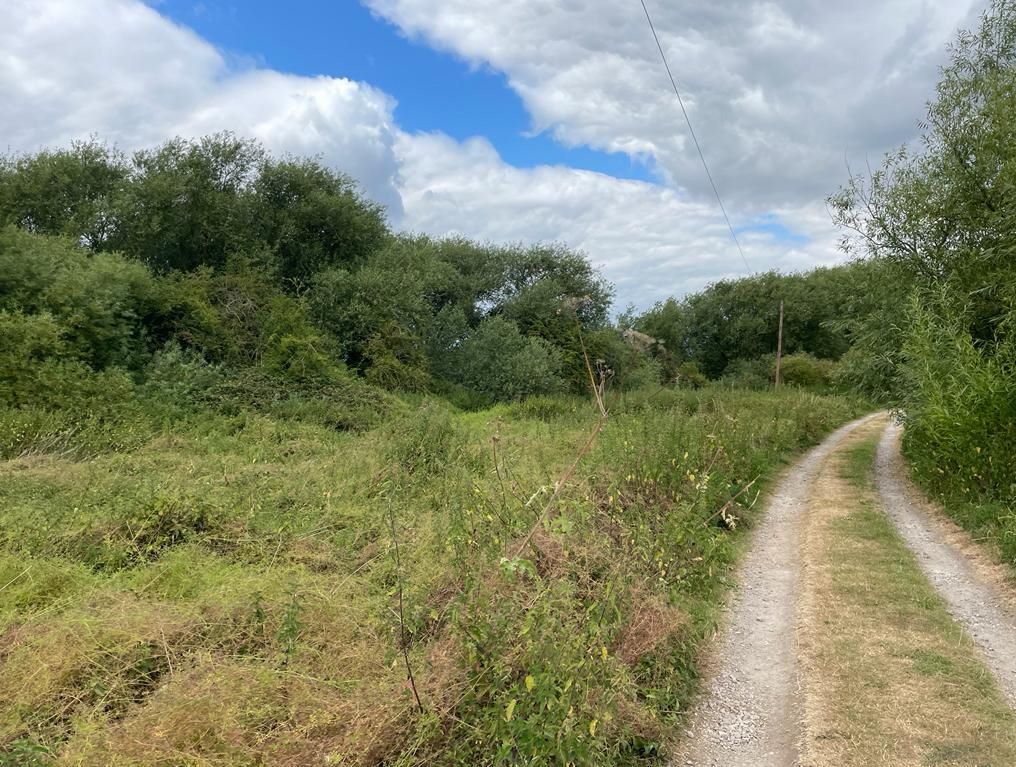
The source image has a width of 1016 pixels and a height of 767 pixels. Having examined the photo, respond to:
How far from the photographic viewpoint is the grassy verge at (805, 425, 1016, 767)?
382cm

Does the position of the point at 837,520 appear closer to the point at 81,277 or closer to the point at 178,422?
the point at 178,422

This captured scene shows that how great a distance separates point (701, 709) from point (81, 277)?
16539mm

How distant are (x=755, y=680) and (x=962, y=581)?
366 cm

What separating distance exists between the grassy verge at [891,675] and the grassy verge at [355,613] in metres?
0.91

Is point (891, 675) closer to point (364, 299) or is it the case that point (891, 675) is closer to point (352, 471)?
point (352, 471)

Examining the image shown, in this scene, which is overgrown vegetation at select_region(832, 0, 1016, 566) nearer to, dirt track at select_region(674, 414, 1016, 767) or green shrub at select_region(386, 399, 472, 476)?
dirt track at select_region(674, 414, 1016, 767)

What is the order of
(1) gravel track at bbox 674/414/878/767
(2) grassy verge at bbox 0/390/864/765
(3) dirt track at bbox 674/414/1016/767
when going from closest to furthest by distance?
(2) grassy verge at bbox 0/390/864/765, (1) gravel track at bbox 674/414/878/767, (3) dirt track at bbox 674/414/1016/767

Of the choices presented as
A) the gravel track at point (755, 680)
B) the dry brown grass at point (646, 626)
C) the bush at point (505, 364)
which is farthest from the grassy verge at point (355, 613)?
the bush at point (505, 364)

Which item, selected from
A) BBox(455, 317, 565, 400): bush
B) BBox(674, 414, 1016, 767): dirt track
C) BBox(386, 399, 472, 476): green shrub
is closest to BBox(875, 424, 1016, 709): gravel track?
BBox(674, 414, 1016, 767): dirt track

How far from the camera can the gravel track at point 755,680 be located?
397 centimetres

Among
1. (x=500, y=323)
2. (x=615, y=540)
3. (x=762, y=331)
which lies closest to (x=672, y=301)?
(x=762, y=331)

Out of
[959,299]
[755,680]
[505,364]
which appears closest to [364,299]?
[505,364]

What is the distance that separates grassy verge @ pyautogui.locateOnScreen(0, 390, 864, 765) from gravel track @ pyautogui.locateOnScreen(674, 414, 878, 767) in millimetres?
225

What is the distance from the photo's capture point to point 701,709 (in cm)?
444
